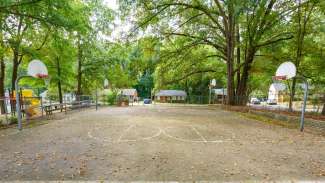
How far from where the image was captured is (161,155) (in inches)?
188

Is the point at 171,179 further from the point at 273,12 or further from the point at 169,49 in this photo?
the point at 169,49

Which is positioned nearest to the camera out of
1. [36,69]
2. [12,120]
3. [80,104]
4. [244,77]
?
[36,69]

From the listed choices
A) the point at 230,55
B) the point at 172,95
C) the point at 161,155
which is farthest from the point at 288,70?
the point at 172,95

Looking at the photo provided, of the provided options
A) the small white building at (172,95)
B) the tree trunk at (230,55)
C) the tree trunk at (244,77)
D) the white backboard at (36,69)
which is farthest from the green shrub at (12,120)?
the small white building at (172,95)

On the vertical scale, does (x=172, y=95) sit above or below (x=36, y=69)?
below

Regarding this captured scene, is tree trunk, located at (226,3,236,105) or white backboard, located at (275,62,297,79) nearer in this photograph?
white backboard, located at (275,62,297,79)

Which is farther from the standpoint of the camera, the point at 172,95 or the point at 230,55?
the point at 172,95

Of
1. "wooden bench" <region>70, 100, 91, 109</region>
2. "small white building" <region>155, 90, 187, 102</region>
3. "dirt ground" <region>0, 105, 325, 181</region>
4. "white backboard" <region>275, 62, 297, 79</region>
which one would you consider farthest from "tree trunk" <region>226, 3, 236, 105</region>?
"small white building" <region>155, 90, 187, 102</region>

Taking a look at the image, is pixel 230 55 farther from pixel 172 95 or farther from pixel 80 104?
pixel 172 95

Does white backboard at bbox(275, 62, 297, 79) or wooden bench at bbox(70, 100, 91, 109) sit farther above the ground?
white backboard at bbox(275, 62, 297, 79)

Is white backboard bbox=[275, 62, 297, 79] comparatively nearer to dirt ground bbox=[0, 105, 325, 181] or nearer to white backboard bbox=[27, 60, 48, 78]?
dirt ground bbox=[0, 105, 325, 181]

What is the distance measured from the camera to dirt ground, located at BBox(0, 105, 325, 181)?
12.4 ft

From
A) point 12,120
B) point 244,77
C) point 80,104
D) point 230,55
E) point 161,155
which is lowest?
point 161,155

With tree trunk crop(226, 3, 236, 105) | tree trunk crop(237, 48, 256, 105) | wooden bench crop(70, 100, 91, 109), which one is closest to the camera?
wooden bench crop(70, 100, 91, 109)
